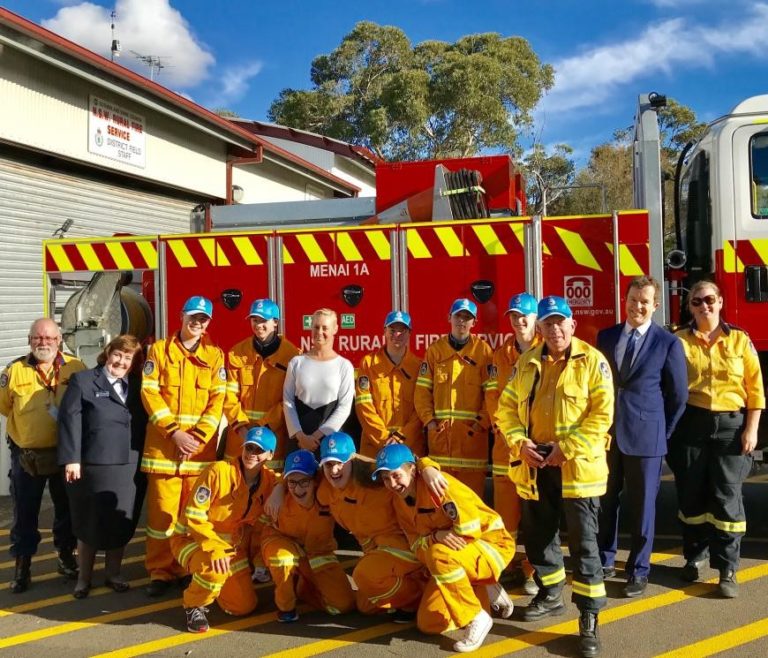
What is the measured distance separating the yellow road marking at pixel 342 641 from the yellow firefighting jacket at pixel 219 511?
2.17ft

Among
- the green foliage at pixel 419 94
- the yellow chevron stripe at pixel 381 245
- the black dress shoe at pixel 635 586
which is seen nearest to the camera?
the black dress shoe at pixel 635 586

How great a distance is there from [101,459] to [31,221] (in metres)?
6.21

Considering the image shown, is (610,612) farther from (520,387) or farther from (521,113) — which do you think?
(521,113)

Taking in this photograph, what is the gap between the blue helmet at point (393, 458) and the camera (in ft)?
12.5

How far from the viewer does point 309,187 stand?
1833 cm

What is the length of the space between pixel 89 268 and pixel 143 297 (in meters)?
0.46

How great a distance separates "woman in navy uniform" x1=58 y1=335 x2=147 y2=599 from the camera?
180 inches

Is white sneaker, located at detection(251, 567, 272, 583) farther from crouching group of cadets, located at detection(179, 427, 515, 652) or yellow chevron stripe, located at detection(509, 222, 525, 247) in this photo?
yellow chevron stripe, located at detection(509, 222, 525, 247)

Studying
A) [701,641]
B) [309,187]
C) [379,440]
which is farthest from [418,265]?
[309,187]

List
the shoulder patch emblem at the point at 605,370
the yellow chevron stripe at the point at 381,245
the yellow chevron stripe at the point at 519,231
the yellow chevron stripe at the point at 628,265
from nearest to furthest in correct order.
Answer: the shoulder patch emblem at the point at 605,370 < the yellow chevron stripe at the point at 628,265 < the yellow chevron stripe at the point at 519,231 < the yellow chevron stripe at the point at 381,245

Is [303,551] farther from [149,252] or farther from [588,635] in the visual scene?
[149,252]

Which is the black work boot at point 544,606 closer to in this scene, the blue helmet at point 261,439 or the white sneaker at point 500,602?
the white sneaker at point 500,602

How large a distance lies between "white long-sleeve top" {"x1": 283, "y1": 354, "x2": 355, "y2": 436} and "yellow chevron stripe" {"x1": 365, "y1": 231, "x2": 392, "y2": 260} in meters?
0.91

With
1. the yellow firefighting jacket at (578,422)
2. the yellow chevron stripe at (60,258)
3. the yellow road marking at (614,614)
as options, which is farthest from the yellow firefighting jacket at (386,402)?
the yellow chevron stripe at (60,258)
